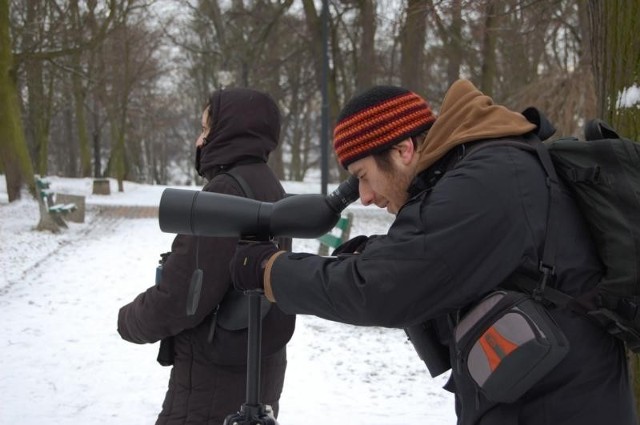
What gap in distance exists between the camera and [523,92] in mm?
12383

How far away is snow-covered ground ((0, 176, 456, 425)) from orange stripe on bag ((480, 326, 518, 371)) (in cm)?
281

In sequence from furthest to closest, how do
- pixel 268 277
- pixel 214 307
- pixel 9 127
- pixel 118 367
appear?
1. pixel 9 127
2. pixel 118 367
3. pixel 214 307
4. pixel 268 277

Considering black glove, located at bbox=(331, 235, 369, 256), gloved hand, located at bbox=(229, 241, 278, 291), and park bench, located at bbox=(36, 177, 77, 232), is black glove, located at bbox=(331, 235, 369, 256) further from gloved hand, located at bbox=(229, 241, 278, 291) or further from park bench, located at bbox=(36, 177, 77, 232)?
park bench, located at bbox=(36, 177, 77, 232)

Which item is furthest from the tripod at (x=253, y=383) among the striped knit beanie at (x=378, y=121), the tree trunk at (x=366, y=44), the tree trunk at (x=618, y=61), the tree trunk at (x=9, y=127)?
the tree trunk at (x=366, y=44)

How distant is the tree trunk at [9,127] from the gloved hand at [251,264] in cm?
1423

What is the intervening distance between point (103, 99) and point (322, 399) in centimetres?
2142

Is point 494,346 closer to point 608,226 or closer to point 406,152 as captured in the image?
point 608,226

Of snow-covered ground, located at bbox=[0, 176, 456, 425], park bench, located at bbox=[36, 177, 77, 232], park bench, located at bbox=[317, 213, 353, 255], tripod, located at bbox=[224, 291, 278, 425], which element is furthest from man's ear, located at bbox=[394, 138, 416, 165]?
park bench, located at bbox=[36, 177, 77, 232]

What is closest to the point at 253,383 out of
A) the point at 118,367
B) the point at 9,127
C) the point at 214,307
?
the point at 214,307

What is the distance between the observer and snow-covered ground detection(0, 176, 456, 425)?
3951mm

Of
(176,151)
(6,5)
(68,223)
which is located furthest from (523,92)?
(176,151)

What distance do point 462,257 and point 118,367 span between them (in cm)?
400

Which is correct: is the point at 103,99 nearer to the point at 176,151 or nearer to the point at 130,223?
the point at 130,223

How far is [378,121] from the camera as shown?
1422 mm
